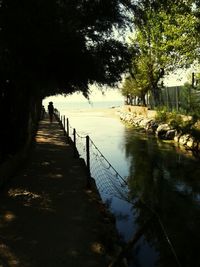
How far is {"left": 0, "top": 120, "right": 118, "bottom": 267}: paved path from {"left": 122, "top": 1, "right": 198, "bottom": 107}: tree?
6847 millimetres

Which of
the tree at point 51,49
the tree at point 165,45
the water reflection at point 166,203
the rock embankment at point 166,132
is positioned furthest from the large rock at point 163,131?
the tree at point 51,49

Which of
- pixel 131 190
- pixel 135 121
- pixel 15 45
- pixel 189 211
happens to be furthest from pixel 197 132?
pixel 135 121

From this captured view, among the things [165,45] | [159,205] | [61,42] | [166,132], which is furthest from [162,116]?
[61,42]

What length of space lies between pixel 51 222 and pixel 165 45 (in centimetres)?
3485

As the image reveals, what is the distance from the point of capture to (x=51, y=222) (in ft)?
29.0

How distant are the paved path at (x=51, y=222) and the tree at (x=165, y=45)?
685 cm

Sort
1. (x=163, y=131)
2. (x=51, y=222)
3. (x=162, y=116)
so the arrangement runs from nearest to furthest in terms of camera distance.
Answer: (x=51, y=222), (x=163, y=131), (x=162, y=116)

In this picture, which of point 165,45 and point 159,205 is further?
point 165,45

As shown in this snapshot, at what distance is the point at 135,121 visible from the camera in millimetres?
47188

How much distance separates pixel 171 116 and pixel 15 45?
25244 mm

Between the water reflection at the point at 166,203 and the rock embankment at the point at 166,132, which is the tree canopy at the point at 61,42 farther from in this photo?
the rock embankment at the point at 166,132

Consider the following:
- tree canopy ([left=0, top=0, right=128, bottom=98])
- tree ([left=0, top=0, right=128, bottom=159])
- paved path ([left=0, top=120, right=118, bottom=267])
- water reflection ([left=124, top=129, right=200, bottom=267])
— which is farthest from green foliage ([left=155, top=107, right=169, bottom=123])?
paved path ([left=0, top=120, right=118, bottom=267])

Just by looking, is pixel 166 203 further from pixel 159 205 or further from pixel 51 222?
pixel 51 222

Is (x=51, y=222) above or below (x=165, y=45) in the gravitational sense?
below
